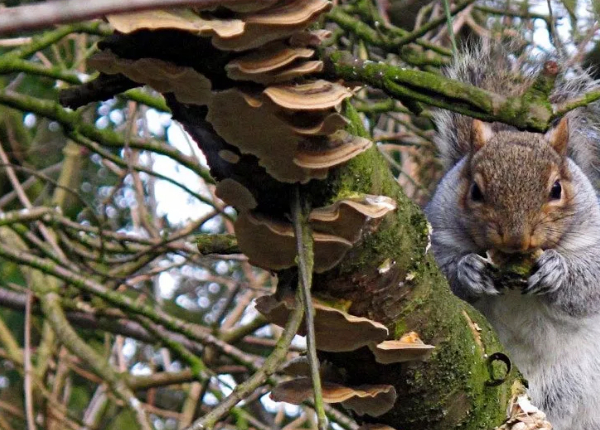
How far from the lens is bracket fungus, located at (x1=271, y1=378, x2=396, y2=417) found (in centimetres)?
90

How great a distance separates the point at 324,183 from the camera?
810 millimetres

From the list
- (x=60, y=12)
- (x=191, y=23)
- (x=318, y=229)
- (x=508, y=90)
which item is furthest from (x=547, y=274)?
(x=60, y=12)

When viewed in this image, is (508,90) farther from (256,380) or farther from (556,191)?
(256,380)

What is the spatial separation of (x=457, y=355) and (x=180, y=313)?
1.74 meters

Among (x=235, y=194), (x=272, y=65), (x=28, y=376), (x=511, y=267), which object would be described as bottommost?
(x=28, y=376)

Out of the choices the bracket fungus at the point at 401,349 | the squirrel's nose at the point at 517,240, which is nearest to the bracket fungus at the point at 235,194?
the bracket fungus at the point at 401,349

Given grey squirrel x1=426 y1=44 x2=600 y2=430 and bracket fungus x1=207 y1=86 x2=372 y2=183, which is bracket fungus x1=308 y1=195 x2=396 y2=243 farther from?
grey squirrel x1=426 y1=44 x2=600 y2=430

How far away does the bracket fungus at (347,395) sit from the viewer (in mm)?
899

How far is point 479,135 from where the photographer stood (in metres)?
1.98

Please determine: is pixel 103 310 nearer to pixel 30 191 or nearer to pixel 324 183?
pixel 30 191

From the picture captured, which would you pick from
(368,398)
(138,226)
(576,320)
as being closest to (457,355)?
(368,398)

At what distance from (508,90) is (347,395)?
48.6 inches

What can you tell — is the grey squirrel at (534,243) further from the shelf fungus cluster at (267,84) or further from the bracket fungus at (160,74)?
the bracket fungus at (160,74)

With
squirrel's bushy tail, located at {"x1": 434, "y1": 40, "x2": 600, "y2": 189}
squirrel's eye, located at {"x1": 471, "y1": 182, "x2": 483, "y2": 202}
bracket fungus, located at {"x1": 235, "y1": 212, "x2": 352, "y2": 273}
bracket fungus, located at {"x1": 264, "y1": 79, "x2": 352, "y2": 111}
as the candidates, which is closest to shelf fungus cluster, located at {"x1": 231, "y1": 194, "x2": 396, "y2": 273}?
bracket fungus, located at {"x1": 235, "y1": 212, "x2": 352, "y2": 273}
